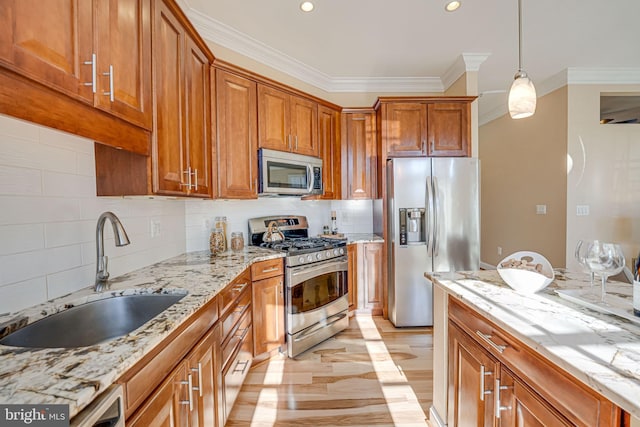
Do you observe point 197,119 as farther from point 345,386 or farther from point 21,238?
point 345,386

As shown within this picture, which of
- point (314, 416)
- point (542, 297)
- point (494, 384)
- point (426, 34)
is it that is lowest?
point (314, 416)

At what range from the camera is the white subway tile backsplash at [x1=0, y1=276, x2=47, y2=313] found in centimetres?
99

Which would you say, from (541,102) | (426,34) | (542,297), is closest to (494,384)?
(542,297)

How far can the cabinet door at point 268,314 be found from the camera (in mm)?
2125

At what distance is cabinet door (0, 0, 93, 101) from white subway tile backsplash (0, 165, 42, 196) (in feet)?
1.46

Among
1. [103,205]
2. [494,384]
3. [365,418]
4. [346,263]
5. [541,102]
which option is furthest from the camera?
[541,102]

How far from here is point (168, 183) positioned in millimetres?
1517

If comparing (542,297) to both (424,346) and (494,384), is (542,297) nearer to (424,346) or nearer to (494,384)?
(494,384)

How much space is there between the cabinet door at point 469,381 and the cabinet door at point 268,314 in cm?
135

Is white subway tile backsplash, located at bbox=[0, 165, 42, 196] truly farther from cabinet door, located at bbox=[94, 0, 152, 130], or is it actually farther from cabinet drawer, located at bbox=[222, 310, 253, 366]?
cabinet drawer, located at bbox=[222, 310, 253, 366]


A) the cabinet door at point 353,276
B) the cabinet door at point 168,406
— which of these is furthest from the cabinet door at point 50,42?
the cabinet door at point 353,276

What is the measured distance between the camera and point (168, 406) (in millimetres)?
947

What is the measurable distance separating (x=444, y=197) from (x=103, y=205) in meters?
2.80

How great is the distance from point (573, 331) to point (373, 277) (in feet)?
7.76
